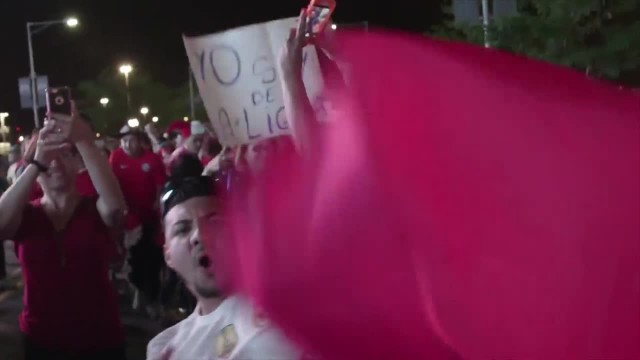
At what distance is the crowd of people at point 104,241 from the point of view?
7.63 feet

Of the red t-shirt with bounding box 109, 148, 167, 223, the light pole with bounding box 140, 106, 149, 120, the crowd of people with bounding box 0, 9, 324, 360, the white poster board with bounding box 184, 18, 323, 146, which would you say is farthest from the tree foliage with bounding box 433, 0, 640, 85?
the light pole with bounding box 140, 106, 149, 120

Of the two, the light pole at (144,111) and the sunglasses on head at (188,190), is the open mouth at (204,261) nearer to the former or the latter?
the sunglasses on head at (188,190)

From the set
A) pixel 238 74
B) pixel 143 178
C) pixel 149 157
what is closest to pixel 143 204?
pixel 143 178

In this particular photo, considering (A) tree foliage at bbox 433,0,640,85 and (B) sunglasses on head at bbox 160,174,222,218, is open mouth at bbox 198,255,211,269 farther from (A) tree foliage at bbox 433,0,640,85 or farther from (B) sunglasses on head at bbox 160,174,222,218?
(A) tree foliage at bbox 433,0,640,85

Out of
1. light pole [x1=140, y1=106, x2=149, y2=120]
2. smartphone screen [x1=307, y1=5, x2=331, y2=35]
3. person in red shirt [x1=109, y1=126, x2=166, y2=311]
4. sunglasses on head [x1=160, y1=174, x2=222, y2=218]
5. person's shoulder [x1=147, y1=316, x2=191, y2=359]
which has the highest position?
smartphone screen [x1=307, y1=5, x2=331, y2=35]

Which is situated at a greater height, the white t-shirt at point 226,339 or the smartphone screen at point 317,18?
the smartphone screen at point 317,18

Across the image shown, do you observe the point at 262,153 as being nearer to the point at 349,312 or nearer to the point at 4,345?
the point at 349,312

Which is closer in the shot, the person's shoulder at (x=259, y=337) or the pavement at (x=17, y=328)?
the person's shoulder at (x=259, y=337)

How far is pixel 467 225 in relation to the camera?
1.88 m

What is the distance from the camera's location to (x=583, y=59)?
7.38 metres

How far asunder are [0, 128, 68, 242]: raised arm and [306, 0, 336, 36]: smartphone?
172 centimetres

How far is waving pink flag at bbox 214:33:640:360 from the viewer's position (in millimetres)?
A: 1790

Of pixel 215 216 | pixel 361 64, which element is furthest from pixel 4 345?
pixel 361 64

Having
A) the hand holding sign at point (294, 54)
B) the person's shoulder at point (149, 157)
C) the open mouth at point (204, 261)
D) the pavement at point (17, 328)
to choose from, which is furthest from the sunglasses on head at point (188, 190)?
the person's shoulder at point (149, 157)
